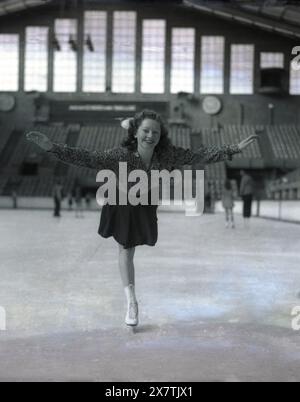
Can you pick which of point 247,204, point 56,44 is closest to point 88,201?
point 56,44

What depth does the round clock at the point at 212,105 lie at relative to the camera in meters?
37.0

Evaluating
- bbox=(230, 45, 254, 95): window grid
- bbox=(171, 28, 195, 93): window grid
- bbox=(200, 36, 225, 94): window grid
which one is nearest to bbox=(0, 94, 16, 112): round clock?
bbox=(171, 28, 195, 93): window grid

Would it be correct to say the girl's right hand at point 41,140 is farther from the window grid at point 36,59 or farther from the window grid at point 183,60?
the window grid at point 36,59

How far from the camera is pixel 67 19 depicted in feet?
121

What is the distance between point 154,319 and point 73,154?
44.4 inches

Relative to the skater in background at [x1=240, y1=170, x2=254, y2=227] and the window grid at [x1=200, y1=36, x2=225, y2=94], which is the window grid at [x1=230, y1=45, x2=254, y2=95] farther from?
the skater in background at [x1=240, y1=170, x2=254, y2=227]

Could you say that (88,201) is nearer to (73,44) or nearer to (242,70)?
(73,44)

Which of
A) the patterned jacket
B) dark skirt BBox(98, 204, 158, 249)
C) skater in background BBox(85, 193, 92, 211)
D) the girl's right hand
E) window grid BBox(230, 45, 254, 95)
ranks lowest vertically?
skater in background BBox(85, 193, 92, 211)

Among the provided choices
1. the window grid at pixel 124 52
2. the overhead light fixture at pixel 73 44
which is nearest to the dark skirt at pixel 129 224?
the overhead light fixture at pixel 73 44

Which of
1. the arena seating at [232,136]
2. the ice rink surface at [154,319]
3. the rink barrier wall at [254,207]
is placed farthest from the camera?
the arena seating at [232,136]

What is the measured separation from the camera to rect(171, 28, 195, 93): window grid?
3700 centimetres

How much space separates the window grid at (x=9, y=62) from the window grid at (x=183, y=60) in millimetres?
9357

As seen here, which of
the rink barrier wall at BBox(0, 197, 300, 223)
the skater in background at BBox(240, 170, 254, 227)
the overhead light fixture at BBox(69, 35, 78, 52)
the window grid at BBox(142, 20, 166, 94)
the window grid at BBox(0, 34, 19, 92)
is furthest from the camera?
the window grid at BBox(0, 34, 19, 92)

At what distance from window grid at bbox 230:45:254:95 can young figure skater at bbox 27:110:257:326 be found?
34.5 metres
